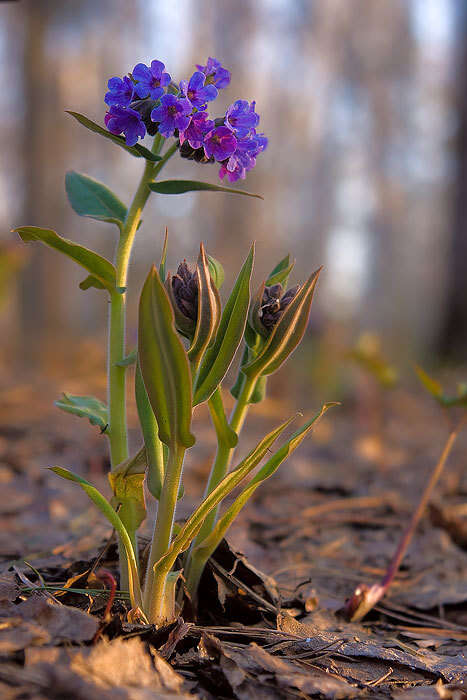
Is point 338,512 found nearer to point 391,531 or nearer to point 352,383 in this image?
point 391,531

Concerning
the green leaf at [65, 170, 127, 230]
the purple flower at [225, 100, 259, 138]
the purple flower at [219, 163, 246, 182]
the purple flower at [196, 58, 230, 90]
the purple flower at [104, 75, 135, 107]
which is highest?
the purple flower at [196, 58, 230, 90]

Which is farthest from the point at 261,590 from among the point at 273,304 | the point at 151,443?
the point at 273,304

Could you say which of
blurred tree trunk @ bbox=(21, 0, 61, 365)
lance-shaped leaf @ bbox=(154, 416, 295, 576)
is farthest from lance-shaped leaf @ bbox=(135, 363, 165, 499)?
blurred tree trunk @ bbox=(21, 0, 61, 365)

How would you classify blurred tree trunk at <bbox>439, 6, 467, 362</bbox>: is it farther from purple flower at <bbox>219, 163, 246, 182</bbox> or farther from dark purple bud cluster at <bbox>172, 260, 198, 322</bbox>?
dark purple bud cluster at <bbox>172, 260, 198, 322</bbox>

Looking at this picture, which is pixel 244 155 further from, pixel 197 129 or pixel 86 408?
pixel 86 408

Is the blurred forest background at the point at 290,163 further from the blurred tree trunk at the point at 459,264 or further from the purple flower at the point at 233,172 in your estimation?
the purple flower at the point at 233,172

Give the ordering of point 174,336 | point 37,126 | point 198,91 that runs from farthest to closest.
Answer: point 37,126 < point 198,91 < point 174,336
